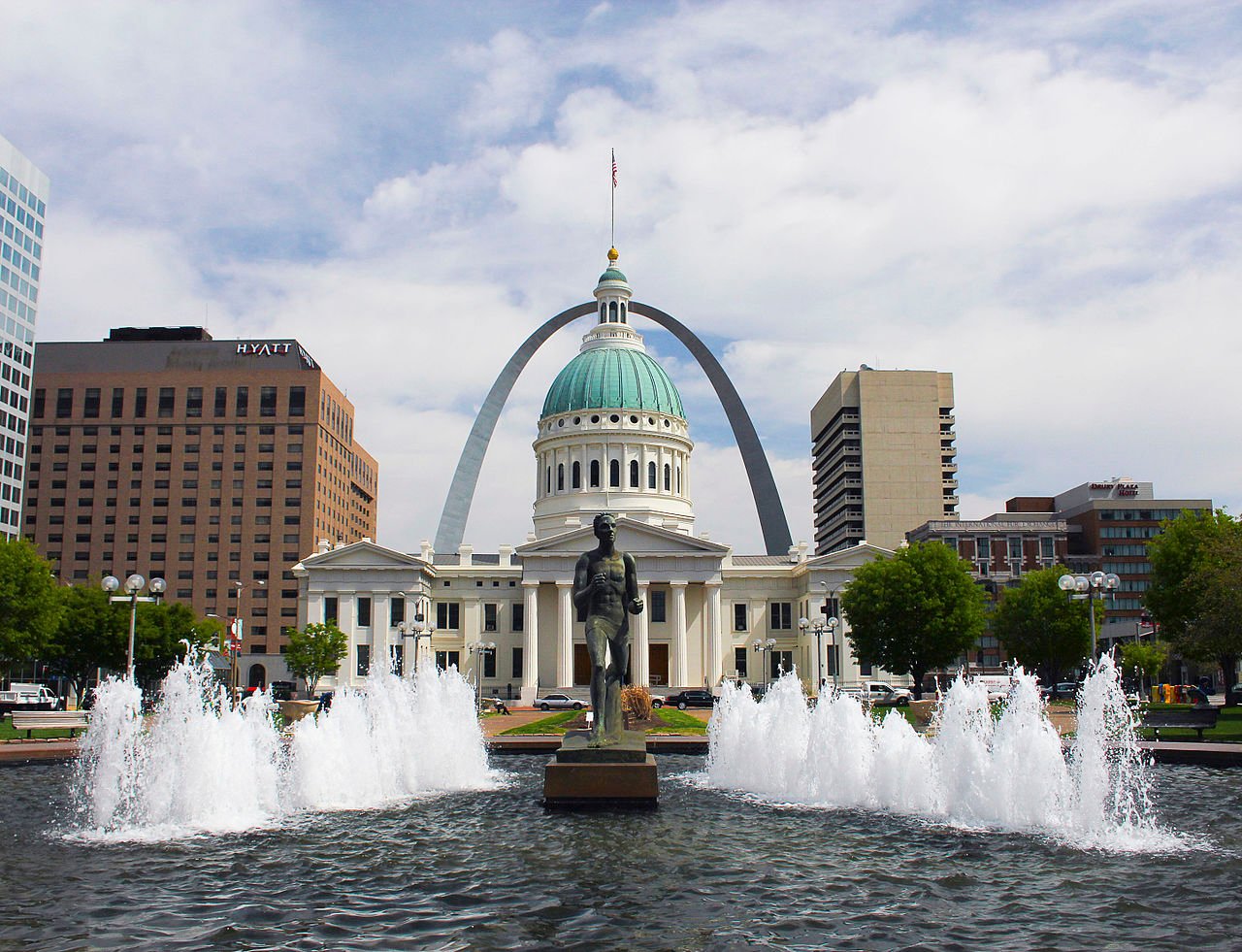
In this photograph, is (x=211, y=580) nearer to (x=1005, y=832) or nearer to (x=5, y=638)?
(x=5, y=638)

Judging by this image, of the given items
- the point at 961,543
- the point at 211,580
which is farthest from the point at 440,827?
the point at 211,580

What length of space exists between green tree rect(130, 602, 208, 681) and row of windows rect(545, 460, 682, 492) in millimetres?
35580

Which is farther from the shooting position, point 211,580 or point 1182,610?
point 211,580

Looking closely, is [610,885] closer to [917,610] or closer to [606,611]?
[606,611]

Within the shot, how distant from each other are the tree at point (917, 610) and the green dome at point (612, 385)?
38.1 meters

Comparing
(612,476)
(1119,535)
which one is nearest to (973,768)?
(612,476)

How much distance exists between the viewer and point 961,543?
371 ft

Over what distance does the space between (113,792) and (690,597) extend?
74437mm

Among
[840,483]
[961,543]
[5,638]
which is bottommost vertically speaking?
[5,638]

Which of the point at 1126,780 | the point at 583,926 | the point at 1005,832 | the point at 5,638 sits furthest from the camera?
the point at 5,638

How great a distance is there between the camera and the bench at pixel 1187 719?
36.4 m

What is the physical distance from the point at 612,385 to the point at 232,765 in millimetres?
84139

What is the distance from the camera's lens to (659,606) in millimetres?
91500

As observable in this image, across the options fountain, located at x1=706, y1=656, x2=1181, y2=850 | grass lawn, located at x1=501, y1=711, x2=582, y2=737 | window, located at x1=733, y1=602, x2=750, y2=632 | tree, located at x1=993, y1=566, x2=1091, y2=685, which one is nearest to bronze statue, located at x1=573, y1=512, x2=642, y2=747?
fountain, located at x1=706, y1=656, x2=1181, y2=850
